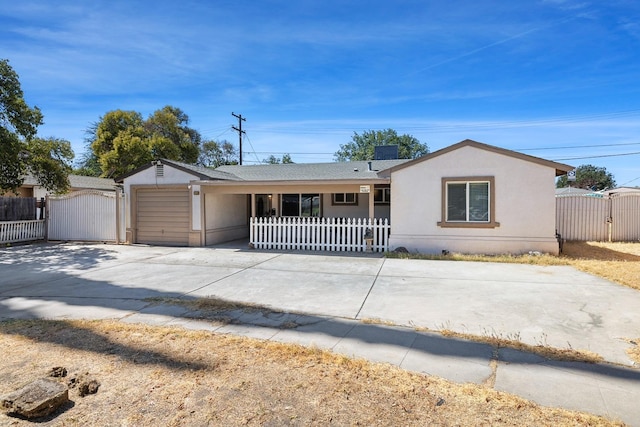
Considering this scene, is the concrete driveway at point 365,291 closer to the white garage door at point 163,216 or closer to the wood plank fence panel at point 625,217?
the white garage door at point 163,216

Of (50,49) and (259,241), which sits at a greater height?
(50,49)

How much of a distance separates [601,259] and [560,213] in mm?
4851

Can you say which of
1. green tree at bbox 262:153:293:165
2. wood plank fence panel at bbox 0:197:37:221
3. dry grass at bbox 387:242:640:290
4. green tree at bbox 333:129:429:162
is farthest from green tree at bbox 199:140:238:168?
dry grass at bbox 387:242:640:290

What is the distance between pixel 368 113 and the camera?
27172mm

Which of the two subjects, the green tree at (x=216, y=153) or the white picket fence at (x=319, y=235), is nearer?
the white picket fence at (x=319, y=235)

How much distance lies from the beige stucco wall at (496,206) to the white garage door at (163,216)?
25.0 ft

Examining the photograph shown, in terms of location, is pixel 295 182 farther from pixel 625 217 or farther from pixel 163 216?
pixel 625 217

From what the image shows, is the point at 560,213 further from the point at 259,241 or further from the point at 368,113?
the point at 368,113

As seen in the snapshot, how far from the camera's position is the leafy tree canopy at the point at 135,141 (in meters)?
25.2

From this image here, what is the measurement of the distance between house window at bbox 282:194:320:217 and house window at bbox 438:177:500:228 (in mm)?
7166

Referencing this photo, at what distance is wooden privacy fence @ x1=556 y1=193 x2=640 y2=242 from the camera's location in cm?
1328

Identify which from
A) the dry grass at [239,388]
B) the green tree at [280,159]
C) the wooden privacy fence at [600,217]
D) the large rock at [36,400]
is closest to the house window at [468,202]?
the wooden privacy fence at [600,217]

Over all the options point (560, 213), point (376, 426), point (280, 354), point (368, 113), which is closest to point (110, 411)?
point (280, 354)

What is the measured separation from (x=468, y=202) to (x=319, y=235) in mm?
4866
